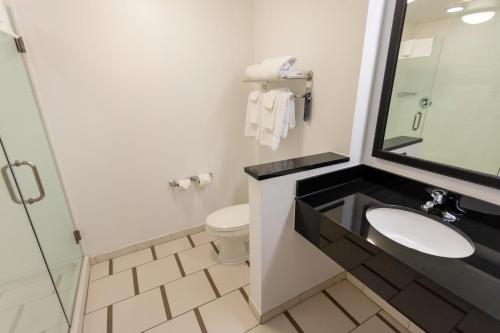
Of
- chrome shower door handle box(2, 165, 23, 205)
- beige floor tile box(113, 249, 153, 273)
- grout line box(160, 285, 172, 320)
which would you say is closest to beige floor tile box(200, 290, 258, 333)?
grout line box(160, 285, 172, 320)

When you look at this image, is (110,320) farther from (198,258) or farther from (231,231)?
(231,231)

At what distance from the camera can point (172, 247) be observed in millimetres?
2131

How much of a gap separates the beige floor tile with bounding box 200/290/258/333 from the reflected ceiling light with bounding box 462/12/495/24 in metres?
1.80

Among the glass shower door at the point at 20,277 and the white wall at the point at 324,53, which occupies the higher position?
the white wall at the point at 324,53

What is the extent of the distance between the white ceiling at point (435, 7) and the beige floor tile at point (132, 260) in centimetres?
234

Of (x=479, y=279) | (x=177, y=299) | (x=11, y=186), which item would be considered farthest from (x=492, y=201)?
(x=11, y=186)

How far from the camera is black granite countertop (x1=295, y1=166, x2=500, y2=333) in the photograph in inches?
26.5

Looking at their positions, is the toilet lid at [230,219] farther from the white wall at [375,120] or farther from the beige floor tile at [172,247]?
the white wall at [375,120]

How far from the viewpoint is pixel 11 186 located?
3.59 ft

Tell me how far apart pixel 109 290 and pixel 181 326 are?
2.15ft

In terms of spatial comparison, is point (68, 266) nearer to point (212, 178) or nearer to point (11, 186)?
point (11, 186)

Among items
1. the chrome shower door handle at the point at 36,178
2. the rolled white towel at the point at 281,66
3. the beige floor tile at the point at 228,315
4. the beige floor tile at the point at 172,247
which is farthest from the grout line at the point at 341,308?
the chrome shower door handle at the point at 36,178

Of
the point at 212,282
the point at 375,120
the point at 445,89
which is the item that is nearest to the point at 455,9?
the point at 445,89

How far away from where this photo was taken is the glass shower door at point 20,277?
1040mm
